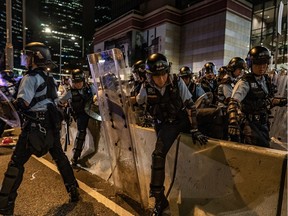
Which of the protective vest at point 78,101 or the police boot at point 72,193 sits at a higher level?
the protective vest at point 78,101

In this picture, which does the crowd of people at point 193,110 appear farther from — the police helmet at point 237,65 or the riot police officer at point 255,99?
the police helmet at point 237,65

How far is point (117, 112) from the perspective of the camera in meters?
3.67

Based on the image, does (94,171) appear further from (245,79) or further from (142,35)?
(142,35)

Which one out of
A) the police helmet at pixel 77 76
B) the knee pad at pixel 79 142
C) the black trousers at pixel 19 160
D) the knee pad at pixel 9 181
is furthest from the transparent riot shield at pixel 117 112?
the police helmet at pixel 77 76

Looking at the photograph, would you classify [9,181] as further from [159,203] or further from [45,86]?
[159,203]

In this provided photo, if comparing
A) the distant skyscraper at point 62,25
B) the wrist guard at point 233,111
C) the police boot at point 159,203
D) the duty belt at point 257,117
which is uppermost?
the distant skyscraper at point 62,25

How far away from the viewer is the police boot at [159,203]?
3055 mm

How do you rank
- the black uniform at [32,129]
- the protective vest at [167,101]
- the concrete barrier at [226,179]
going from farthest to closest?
the black uniform at [32,129] → the protective vest at [167,101] → the concrete barrier at [226,179]

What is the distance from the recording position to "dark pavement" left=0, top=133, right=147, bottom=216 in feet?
11.4

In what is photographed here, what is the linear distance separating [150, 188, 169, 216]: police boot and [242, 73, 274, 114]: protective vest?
153cm

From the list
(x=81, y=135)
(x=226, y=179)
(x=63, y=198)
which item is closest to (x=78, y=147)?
(x=81, y=135)

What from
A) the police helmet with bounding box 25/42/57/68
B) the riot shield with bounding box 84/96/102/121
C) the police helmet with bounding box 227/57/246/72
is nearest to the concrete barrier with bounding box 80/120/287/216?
the police helmet with bounding box 25/42/57/68

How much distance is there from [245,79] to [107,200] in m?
2.58

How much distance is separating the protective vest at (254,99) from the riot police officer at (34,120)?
257 centimetres
